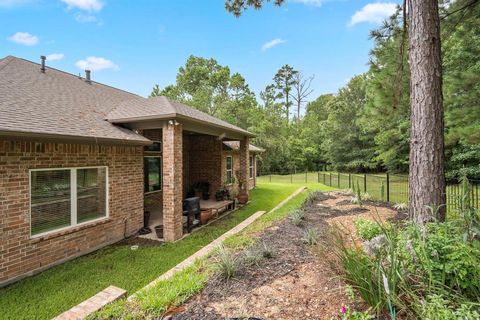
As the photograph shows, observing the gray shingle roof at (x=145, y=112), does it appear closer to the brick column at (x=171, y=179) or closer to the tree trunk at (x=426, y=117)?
the brick column at (x=171, y=179)

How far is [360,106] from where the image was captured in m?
30.3

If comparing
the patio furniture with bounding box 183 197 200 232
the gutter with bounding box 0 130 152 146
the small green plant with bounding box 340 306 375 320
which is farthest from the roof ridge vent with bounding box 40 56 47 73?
the small green plant with bounding box 340 306 375 320

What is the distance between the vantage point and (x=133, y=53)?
1675cm

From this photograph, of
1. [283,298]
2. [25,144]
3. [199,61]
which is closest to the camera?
[283,298]

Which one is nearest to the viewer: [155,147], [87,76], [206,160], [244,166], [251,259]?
[251,259]

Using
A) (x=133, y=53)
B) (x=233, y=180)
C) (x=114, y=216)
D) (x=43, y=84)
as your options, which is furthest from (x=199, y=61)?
(x=114, y=216)

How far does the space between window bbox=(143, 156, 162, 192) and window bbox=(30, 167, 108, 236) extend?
298cm

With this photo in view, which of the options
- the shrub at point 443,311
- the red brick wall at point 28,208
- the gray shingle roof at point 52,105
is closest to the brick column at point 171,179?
the gray shingle roof at point 52,105

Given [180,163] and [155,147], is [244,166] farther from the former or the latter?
[180,163]

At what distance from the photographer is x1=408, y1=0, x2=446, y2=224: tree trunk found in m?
3.56

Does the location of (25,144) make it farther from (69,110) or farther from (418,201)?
(418,201)

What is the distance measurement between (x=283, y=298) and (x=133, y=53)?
18438 mm

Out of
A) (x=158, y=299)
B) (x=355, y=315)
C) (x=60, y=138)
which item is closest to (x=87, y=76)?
(x=60, y=138)

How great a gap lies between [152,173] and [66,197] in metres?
4.20
